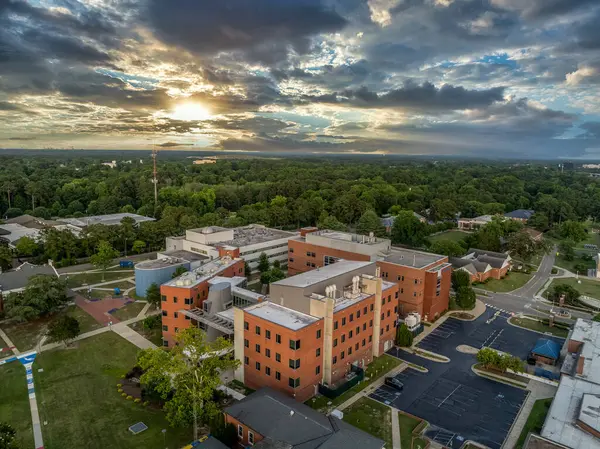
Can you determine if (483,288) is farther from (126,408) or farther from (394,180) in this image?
(394,180)

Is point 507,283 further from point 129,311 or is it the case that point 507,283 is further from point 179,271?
point 129,311

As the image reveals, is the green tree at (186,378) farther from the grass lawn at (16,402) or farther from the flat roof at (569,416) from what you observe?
the flat roof at (569,416)

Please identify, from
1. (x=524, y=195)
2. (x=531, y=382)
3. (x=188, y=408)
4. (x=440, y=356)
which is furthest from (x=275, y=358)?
(x=524, y=195)

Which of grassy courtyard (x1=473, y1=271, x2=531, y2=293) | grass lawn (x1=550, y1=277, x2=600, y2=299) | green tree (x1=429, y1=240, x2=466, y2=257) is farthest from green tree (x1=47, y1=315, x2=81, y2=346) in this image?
grass lawn (x1=550, y1=277, x2=600, y2=299)

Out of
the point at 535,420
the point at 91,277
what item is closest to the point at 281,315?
the point at 535,420

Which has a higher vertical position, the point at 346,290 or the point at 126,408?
the point at 346,290
